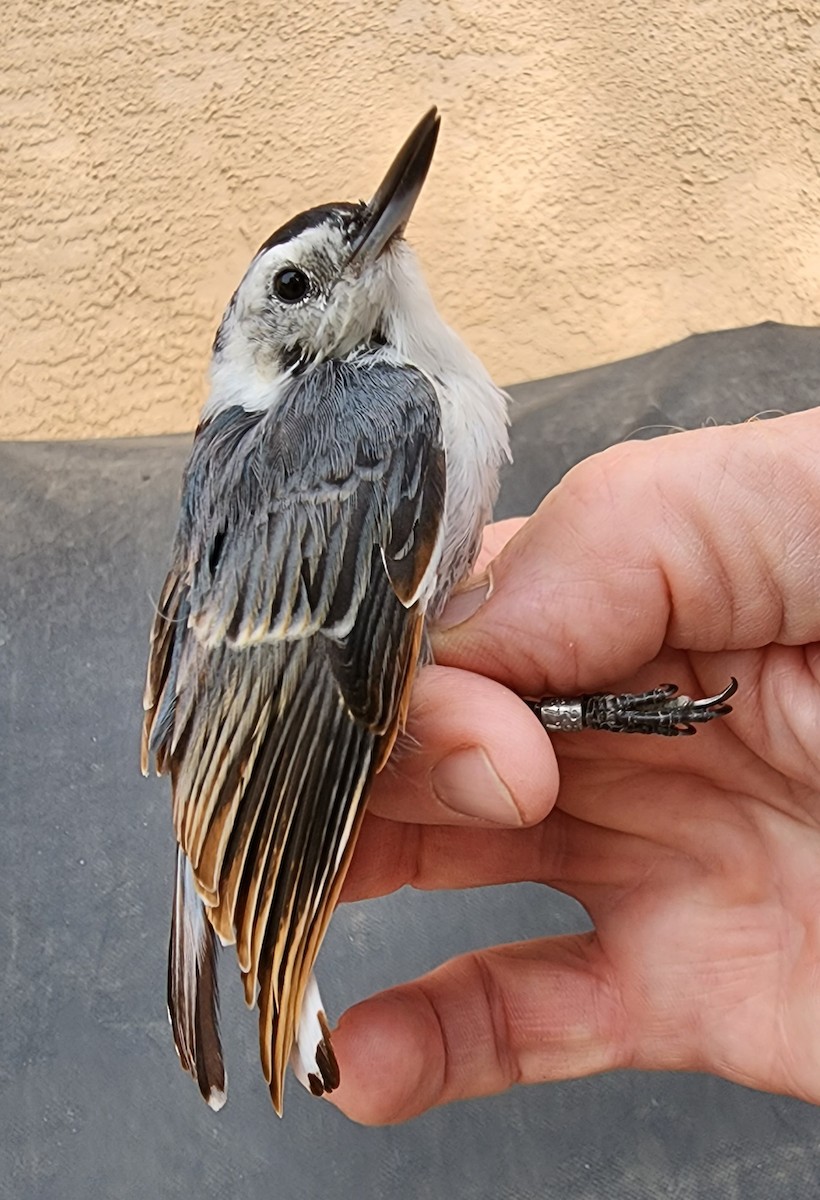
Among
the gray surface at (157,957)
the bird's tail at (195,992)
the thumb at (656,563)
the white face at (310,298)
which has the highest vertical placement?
the white face at (310,298)

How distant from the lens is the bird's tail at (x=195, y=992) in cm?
94

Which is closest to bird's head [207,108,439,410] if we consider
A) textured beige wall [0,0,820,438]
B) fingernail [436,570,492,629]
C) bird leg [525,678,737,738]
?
fingernail [436,570,492,629]

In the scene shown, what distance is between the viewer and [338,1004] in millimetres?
1486

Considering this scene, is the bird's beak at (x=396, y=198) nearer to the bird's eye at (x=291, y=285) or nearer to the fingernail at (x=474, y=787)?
the bird's eye at (x=291, y=285)

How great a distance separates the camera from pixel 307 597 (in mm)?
911

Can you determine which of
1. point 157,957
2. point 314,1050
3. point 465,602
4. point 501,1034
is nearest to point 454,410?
point 465,602

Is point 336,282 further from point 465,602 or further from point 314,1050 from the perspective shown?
point 314,1050

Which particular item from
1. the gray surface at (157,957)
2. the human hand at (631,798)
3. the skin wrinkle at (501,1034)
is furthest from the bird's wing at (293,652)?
the gray surface at (157,957)

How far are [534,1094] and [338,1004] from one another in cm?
32

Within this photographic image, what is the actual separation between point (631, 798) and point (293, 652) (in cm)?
51

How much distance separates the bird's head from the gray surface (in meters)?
0.78

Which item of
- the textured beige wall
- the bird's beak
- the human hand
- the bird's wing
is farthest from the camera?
the textured beige wall

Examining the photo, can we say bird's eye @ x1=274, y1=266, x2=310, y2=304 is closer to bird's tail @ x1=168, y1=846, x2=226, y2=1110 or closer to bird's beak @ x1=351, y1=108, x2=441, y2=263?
bird's beak @ x1=351, y1=108, x2=441, y2=263

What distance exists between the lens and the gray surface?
1.36 metres
